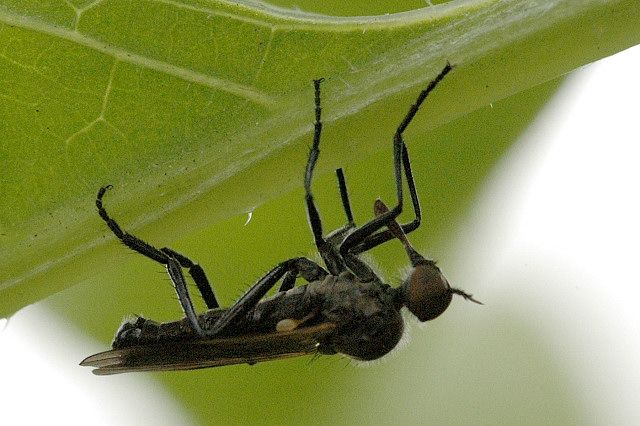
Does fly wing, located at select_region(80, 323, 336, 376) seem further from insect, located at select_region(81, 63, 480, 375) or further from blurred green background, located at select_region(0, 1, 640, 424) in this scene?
blurred green background, located at select_region(0, 1, 640, 424)

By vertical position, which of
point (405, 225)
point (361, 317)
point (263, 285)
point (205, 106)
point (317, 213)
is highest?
point (205, 106)

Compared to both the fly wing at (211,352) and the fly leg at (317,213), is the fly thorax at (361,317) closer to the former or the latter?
the fly leg at (317,213)

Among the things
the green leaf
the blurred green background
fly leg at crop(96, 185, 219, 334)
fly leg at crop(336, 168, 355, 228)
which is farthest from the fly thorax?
the green leaf

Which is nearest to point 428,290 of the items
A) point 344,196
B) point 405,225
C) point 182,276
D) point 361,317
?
point 405,225

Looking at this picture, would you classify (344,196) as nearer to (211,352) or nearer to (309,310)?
(309,310)

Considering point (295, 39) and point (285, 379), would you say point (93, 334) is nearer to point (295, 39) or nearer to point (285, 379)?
point (285, 379)

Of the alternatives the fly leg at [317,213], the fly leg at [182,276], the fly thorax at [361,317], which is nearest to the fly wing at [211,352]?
the fly leg at [182,276]
